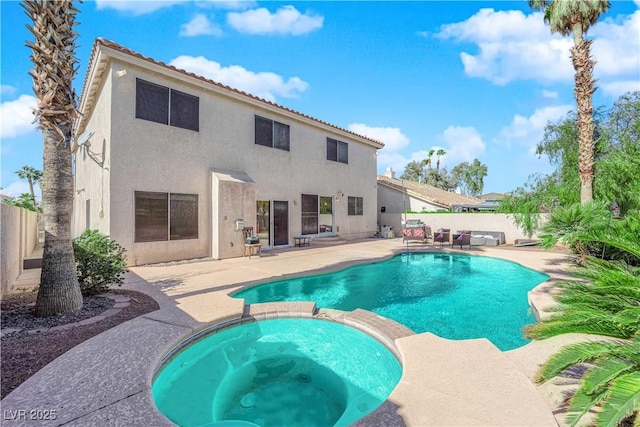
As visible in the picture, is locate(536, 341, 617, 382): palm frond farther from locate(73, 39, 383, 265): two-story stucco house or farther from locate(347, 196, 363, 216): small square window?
locate(347, 196, 363, 216): small square window

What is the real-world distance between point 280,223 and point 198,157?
577 cm

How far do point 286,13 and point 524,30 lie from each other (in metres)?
11.2

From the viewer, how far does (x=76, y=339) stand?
483cm

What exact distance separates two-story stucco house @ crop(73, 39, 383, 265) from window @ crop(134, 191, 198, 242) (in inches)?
1.5

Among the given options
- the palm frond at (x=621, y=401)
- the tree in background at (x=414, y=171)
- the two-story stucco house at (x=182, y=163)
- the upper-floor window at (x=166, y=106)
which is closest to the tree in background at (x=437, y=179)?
the tree in background at (x=414, y=171)

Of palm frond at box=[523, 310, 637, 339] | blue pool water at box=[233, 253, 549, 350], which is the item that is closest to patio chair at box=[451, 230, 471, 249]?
blue pool water at box=[233, 253, 549, 350]

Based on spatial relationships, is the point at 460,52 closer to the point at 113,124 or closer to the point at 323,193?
the point at 323,193

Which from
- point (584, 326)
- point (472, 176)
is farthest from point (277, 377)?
point (472, 176)

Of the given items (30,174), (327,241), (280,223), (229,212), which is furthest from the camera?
(30,174)

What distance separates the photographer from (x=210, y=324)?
228 inches

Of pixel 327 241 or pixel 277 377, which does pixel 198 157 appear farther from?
pixel 277 377

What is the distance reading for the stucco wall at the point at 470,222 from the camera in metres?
19.7

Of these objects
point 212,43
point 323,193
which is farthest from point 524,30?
point 212,43

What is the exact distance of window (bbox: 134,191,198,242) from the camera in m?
11.2
